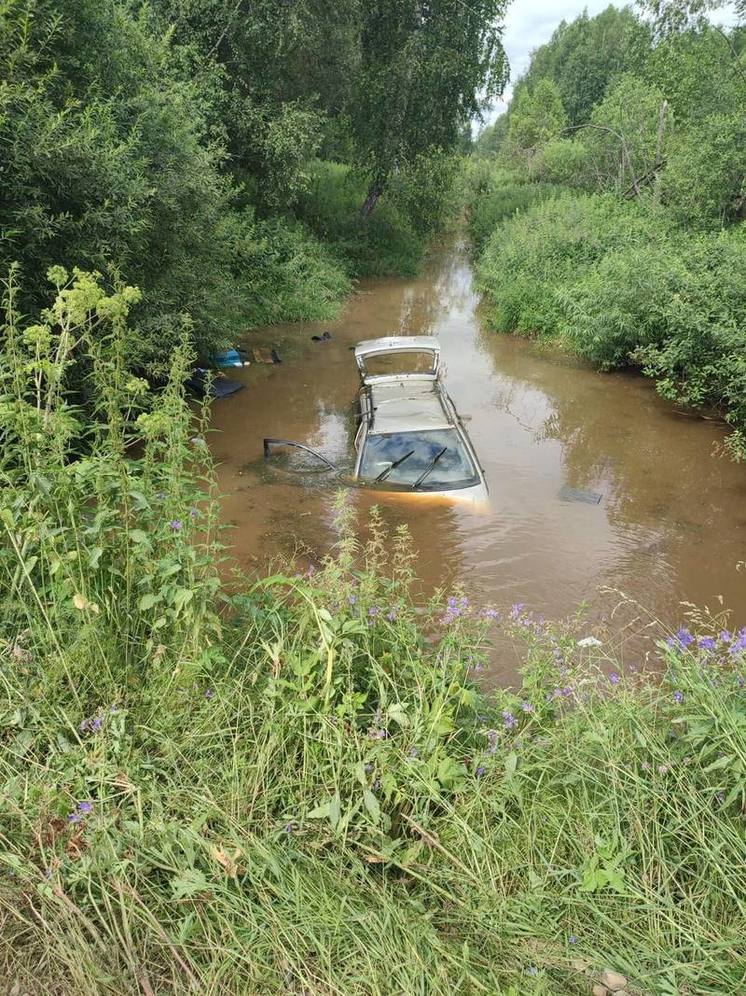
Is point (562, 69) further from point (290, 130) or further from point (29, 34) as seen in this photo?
point (29, 34)

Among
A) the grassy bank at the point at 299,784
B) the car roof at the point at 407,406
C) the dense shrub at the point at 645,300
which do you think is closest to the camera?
the grassy bank at the point at 299,784

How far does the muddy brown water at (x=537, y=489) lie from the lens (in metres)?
6.71

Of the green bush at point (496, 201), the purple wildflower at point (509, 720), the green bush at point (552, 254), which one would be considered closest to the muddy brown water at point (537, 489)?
the purple wildflower at point (509, 720)

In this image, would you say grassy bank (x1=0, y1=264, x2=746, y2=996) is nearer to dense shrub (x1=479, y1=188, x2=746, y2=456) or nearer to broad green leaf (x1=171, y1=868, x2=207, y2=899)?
broad green leaf (x1=171, y1=868, x2=207, y2=899)

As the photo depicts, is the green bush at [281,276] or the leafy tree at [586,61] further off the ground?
the leafy tree at [586,61]

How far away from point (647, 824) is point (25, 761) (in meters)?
2.58

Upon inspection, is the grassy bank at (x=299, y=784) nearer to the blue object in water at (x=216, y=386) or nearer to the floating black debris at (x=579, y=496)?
the floating black debris at (x=579, y=496)

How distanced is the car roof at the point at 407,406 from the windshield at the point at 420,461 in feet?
0.35

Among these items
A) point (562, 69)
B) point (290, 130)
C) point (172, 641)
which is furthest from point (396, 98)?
point (562, 69)

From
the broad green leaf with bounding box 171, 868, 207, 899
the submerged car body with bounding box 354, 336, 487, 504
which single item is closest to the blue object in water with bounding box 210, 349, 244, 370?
the submerged car body with bounding box 354, 336, 487, 504

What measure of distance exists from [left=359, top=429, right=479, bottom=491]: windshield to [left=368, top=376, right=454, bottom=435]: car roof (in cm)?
11

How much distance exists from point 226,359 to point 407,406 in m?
5.91

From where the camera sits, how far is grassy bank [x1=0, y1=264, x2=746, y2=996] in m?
2.23

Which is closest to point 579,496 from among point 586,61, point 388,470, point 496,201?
point 388,470
